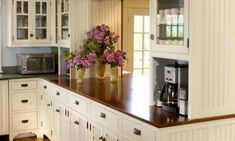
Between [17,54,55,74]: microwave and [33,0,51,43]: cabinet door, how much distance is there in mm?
243

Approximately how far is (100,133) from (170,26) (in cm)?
122

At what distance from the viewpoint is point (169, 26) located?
2.77 metres

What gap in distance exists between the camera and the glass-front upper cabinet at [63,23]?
480 cm

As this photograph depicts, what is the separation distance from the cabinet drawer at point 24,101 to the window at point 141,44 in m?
1.84

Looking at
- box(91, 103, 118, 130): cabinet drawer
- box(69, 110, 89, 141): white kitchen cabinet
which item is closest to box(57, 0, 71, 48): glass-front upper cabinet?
box(69, 110, 89, 141): white kitchen cabinet

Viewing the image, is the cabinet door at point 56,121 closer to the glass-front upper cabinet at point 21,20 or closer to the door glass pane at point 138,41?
the glass-front upper cabinet at point 21,20

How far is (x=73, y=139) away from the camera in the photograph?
4.00 meters

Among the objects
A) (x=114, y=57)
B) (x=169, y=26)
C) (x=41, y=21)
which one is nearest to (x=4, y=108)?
(x=41, y=21)

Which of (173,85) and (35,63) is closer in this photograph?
(173,85)

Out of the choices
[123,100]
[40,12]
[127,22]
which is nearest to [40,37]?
[40,12]

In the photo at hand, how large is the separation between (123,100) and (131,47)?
2.78 meters

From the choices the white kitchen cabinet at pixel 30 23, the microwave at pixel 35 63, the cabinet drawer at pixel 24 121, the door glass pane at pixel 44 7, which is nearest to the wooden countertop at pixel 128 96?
the microwave at pixel 35 63

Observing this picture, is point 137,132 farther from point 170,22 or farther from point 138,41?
point 138,41

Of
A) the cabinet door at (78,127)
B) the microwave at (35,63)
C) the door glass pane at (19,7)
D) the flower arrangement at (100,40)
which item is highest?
the door glass pane at (19,7)
